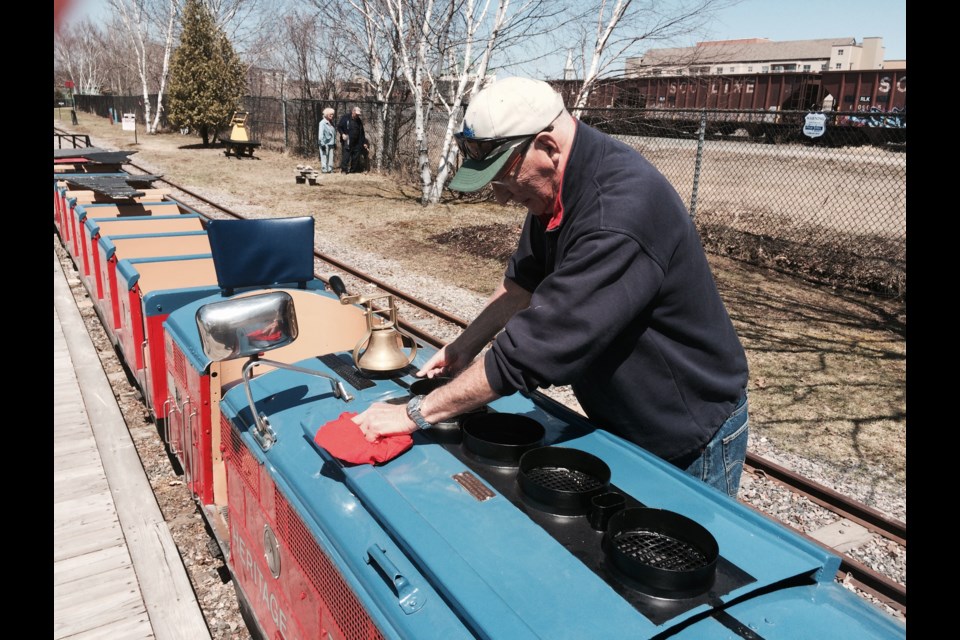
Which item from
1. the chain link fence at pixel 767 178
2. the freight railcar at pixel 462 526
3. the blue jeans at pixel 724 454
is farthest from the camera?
the chain link fence at pixel 767 178

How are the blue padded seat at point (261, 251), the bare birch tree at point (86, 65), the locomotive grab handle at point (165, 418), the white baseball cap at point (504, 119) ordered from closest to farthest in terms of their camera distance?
the white baseball cap at point (504, 119) < the blue padded seat at point (261, 251) < the locomotive grab handle at point (165, 418) < the bare birch tree at point (86, 65)

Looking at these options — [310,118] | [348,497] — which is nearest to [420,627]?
[348,497]

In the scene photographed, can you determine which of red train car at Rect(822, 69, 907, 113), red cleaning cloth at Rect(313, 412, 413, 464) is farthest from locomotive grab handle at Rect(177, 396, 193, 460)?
red train car at Rect(822, 69, 907, 113)

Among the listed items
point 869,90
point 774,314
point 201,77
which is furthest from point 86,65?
point 774,314

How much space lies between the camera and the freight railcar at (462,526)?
4.76 feet

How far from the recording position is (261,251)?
13.2 ft

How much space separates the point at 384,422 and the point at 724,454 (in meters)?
1.12

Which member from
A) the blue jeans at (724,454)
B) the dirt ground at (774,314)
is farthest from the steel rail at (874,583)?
the dirt ground at (774,314)

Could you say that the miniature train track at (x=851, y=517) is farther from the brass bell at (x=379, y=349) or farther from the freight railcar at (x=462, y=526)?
the brass bell at (x=379, y=349)

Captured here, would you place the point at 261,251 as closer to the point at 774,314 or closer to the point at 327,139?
the point at 774,314

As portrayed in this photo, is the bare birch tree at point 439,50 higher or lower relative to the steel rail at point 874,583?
higher

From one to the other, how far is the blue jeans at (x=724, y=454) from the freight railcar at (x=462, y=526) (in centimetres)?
30
